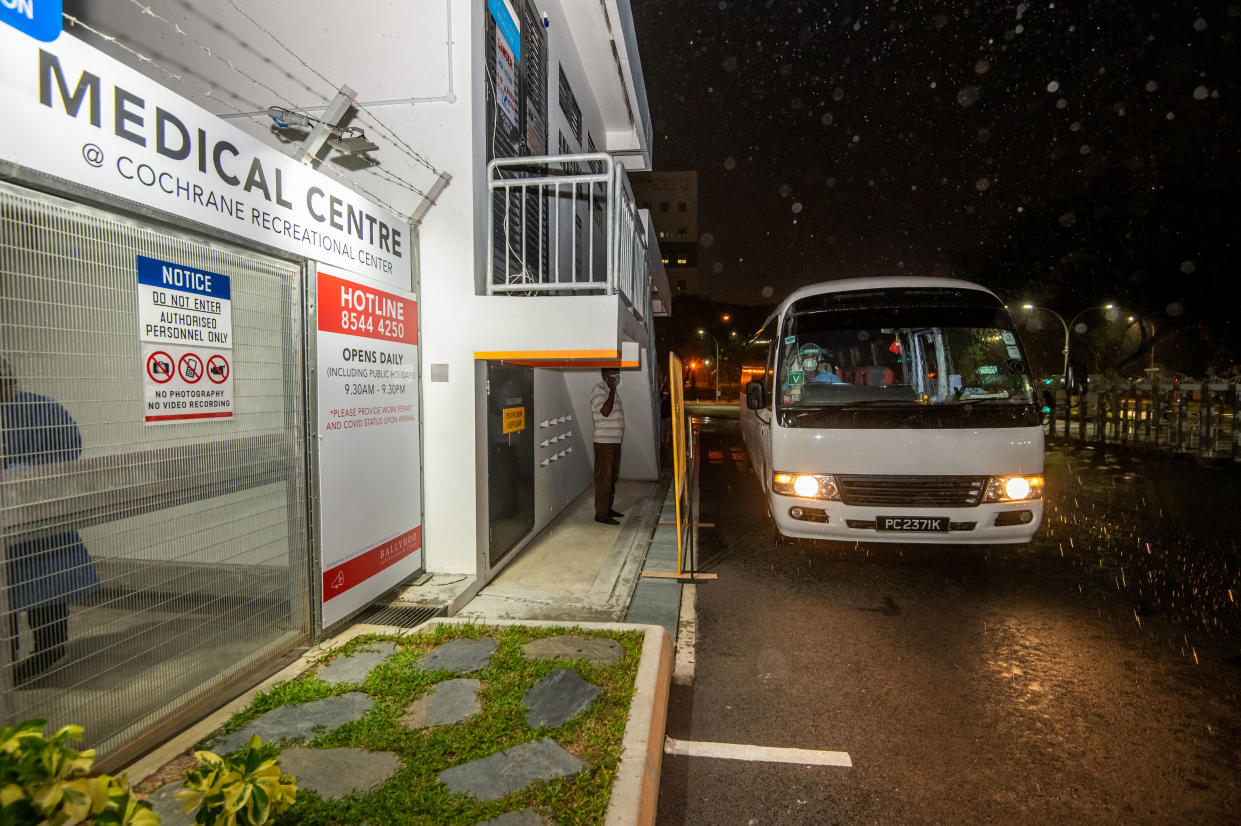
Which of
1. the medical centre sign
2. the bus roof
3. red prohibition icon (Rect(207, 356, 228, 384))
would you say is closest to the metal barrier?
the bus roof

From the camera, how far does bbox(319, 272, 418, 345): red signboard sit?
4.08 metres

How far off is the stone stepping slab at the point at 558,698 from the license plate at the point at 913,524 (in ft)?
10.7

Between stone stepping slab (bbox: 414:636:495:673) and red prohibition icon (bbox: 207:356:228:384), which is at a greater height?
red prohibition icon (bbox: 207:356:228:384)

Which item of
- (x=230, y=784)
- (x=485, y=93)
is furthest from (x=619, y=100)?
(x=230, y=784)

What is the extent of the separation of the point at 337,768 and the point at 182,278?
7.96 ft

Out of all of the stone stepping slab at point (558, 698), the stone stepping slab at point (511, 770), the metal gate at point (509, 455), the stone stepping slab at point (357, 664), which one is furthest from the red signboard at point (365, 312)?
the stone stepping slab at point (511, 770)

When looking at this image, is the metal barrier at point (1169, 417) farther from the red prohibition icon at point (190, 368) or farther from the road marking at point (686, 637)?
the red prohibition icon at point (190, 368)

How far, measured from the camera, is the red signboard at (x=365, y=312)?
4.08 metres

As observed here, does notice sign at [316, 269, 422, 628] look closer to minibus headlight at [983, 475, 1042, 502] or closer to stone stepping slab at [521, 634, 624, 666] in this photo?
stone stepping slab at [521, 634, 624, 666]

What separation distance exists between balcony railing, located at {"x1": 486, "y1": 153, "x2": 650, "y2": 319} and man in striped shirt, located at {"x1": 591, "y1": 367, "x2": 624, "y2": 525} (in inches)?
39.1

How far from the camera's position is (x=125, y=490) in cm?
288

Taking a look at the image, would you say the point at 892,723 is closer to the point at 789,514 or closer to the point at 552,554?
the point at 789,514

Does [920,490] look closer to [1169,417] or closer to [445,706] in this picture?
[445,706]

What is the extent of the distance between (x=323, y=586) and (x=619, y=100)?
10.4 metres
